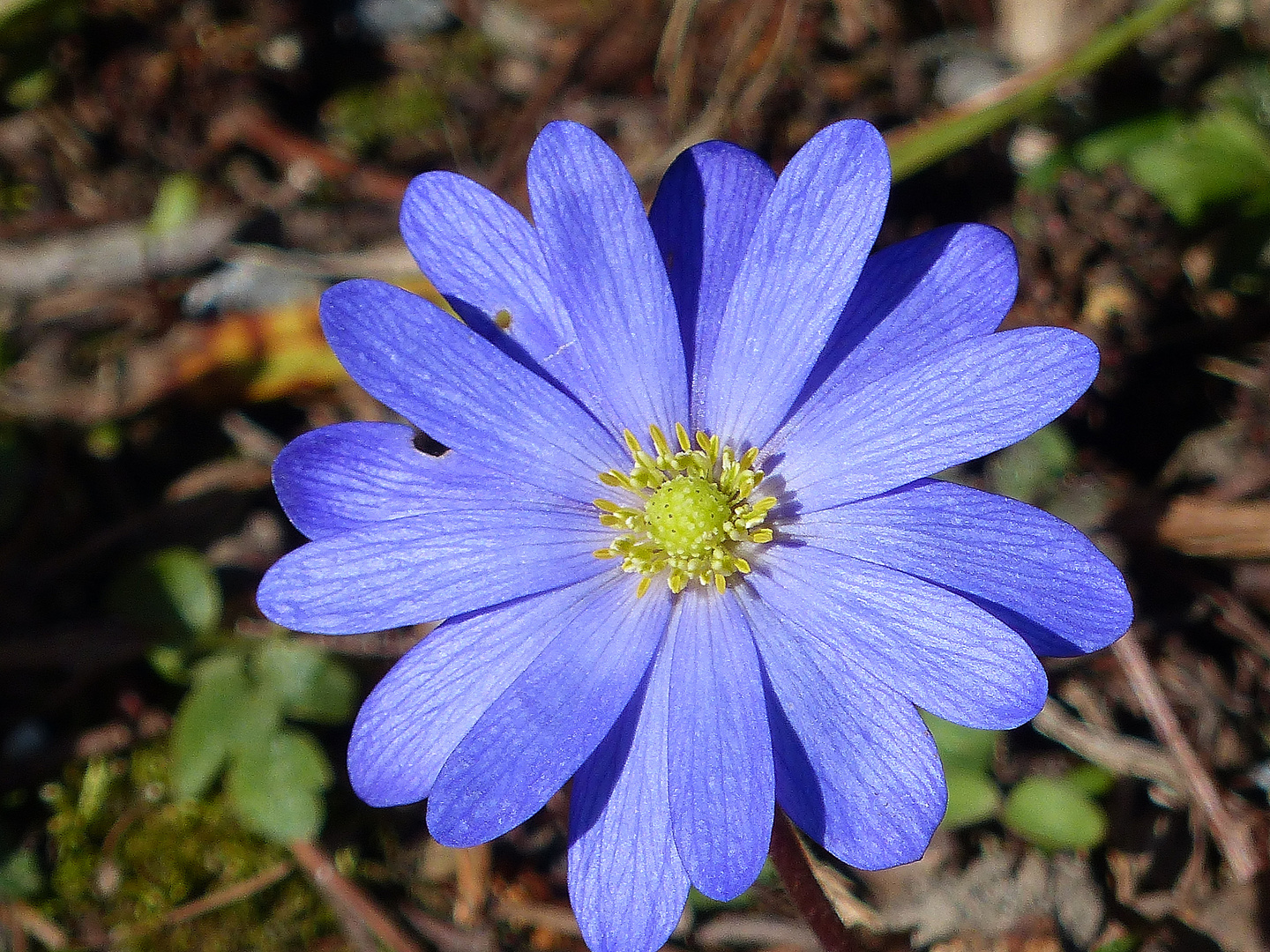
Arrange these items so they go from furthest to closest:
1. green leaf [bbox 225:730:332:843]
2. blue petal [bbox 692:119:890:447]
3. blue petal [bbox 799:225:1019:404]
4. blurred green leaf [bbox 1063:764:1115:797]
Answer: green leaf [bbox 225:730:332:843]
blurred green leaf [bbox 1063:764:1115:797]
blue petal [bbox 799:225:1019:404]
blue petal [bbox 692:119:890:447]

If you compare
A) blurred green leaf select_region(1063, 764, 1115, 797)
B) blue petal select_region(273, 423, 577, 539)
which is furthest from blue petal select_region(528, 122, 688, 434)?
blurred green leaf select_region(1063, 764, 1115, 797)

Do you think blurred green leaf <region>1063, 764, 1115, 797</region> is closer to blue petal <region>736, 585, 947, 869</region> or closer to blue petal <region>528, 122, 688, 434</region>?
blue petal <region>736, 585, 947, 869</region>

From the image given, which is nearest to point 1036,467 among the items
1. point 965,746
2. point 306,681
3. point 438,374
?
point 965,746

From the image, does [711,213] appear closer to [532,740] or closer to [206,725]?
[532,740]

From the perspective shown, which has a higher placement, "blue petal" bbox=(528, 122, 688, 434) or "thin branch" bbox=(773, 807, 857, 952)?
"blue petal" bbox=(528, 122, 688, 434)

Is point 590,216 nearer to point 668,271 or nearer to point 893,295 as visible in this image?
point 668,271

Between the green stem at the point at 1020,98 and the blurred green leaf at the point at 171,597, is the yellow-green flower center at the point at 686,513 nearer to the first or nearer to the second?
the green stem at the point at 1020,98

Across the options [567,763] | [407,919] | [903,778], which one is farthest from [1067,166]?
[407,919]
